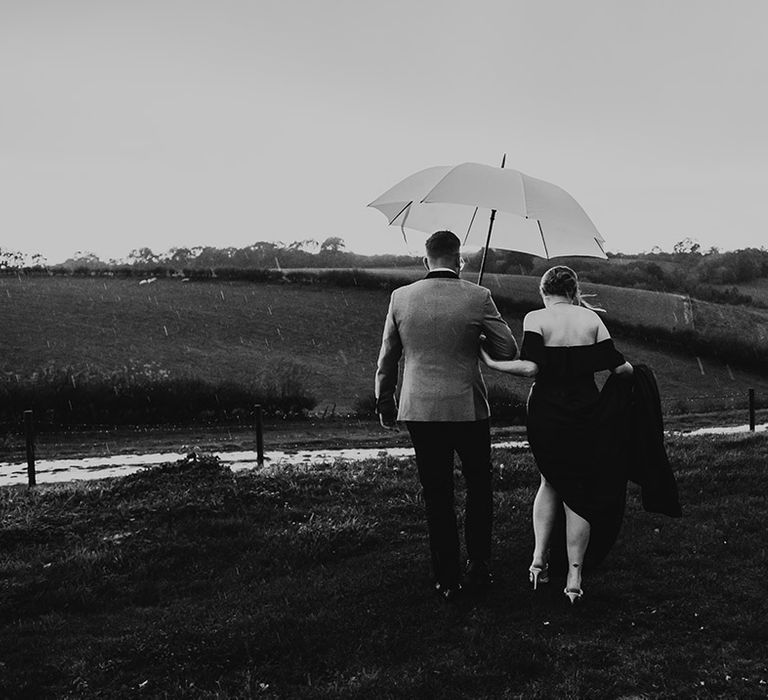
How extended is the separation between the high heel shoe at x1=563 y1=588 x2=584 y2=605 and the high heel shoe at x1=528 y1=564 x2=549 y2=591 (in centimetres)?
29

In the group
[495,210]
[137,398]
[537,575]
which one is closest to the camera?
[537,575]

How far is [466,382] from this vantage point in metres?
5.40

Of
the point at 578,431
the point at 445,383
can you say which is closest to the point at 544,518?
the point at 578,431

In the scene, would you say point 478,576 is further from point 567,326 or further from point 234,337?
point 234,337

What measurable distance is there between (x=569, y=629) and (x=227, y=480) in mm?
5645

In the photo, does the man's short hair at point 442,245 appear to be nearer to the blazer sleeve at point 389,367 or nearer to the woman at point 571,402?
the blazer sleeve at point 389,367

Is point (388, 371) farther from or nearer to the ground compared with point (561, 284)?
nearer to the ground

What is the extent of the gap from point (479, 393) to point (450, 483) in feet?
2.17

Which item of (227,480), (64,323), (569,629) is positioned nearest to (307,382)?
(64,323)

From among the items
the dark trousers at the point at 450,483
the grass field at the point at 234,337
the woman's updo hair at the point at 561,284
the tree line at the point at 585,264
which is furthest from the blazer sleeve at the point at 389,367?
the tree line at the point at 585,264

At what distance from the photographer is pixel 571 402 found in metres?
5.55

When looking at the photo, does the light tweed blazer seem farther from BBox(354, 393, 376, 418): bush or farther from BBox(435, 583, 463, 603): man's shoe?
BBox(354, 393, 376, 418): bush

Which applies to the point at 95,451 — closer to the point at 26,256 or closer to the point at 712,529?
the point at 712,529

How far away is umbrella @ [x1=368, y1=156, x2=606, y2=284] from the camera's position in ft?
20.3
